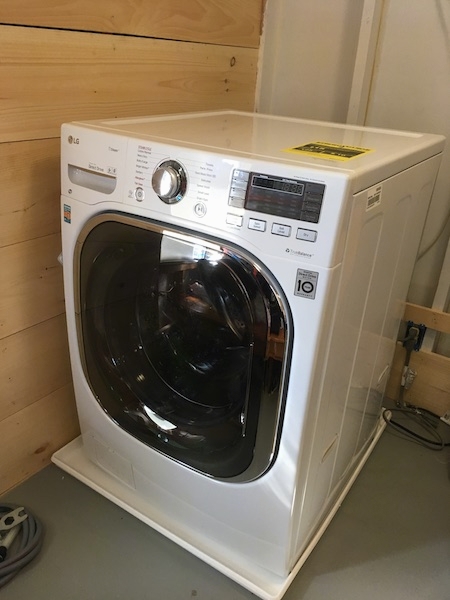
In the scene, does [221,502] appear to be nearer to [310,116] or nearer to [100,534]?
[100,534]

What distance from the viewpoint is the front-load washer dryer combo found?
78 centimetres

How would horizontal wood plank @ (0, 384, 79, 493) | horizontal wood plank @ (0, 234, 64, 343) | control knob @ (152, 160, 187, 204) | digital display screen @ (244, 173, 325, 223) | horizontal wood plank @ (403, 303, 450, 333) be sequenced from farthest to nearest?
horizontal wood plank @ (403, 303, 450, 333)
horizontal wood plank @ (0, 384, 79, 493)
horizontal wood plank @ (0, 234, 64, 343)
control knob @ (152, 160, 187, 204)
digital display screen @ (244, 173, 325, 223)

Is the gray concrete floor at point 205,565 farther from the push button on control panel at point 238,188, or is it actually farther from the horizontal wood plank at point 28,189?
the push button on control panel at point 238,188

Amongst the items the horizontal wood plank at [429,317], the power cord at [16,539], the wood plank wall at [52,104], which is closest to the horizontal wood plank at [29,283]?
the wood plank wall at [52,104]

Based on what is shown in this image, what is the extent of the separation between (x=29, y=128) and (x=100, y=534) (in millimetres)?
920

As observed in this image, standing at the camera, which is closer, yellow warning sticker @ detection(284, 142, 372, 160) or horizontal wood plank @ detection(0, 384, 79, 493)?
yellow warning sticker @ detection(284, 142, 372, 160)

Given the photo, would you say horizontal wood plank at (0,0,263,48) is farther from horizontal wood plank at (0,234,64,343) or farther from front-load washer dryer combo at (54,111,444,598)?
horizontal wood plank at (0,234,64,343)

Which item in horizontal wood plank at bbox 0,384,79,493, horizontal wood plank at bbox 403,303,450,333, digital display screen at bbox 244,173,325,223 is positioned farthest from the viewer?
horizontal wood plank at bbox 403,303,450,333

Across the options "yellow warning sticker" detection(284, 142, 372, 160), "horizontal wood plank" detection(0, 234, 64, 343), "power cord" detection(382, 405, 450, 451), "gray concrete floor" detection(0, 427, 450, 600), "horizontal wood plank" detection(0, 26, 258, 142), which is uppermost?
"horizontal wood plank" detection(0, 26, 258, 142)

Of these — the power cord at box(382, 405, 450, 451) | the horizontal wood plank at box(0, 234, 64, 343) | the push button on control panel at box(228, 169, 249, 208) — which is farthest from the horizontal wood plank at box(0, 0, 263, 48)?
the power cord at box(382, 405, 450, 451)

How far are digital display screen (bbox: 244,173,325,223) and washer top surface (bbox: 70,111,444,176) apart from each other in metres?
0.04

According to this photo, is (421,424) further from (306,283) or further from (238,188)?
(238,188)

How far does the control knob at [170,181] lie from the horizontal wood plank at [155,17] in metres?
0.43

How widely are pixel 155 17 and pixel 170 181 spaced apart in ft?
2.02
